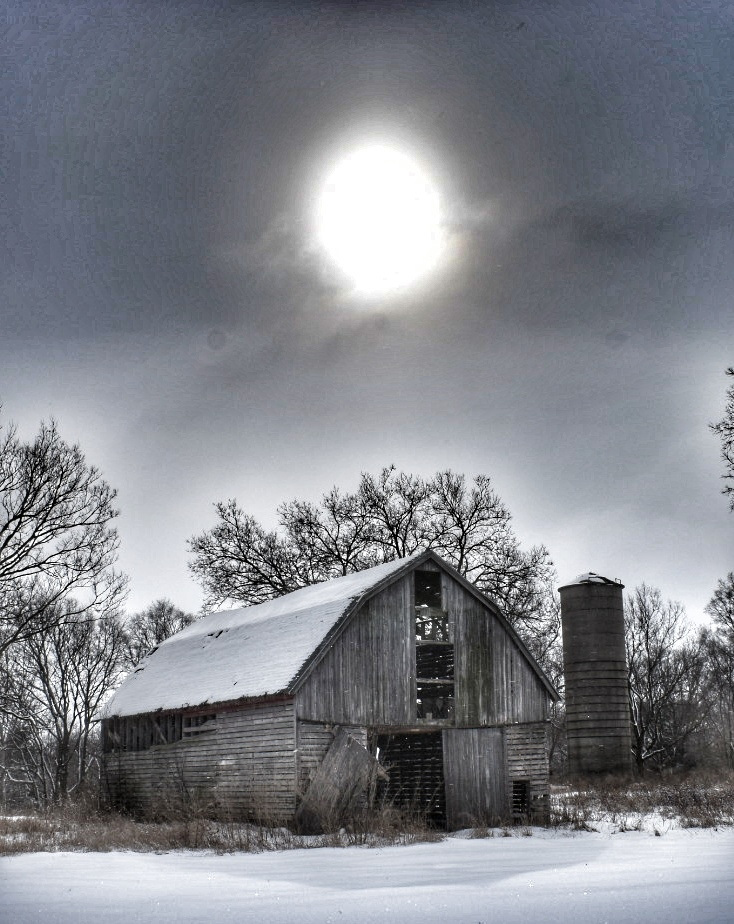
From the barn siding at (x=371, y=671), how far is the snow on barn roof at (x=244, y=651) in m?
0.55

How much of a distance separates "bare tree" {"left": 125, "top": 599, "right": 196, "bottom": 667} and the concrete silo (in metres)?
29.4

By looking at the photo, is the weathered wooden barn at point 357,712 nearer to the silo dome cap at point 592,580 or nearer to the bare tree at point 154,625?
the silo dome cap at point 592,580

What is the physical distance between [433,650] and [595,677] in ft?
35.4

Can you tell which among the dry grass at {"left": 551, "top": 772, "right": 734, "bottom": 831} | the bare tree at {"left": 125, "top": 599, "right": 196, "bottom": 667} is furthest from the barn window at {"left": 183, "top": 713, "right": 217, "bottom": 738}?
the bare tree at {"left": 125, "top": 599, "right": 196, "bottom": 667}

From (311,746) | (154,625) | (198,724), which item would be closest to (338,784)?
(311,746)

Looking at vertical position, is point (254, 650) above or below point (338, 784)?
above

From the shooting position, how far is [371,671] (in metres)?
24.0

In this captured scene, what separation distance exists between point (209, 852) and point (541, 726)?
1182 centimetres

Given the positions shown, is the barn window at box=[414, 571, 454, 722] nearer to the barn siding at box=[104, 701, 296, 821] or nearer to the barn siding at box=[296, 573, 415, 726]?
the barn siding at box=[296, 573, 415, 726]

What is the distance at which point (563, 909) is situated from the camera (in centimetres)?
949

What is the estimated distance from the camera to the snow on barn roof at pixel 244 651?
77.6 feet

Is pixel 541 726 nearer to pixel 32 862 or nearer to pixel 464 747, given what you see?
pixel 464 747

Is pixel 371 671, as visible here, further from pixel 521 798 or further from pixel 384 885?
pixel 384 885

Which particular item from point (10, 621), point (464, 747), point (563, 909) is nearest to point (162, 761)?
point (10, 621)
